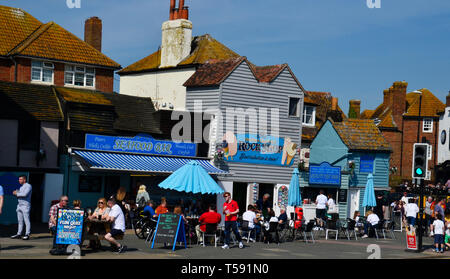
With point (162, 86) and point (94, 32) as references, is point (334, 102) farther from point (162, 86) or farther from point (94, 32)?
point (94, 32)

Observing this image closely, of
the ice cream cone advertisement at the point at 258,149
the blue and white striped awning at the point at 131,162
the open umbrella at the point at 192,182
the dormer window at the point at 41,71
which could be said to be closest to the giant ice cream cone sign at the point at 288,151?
the ice cream cone advertisement at the point at 258,149

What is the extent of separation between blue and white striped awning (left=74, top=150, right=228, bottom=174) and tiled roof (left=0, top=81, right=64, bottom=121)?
8.54ft

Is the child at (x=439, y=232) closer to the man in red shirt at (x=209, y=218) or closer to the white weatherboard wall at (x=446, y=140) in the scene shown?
the man in red shirt at (x=209, y=218)

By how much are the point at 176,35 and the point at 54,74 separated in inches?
311

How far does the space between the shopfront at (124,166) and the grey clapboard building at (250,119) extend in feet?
5.68

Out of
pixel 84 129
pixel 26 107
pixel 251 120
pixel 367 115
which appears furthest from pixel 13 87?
pixel 367 115

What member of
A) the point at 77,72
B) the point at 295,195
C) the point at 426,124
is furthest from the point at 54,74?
the point at 426,124

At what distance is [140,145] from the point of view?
3372 cm

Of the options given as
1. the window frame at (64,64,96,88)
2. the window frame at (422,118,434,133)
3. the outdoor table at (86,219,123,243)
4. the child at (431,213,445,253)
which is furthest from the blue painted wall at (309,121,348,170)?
the window frame at (422,118,434,133)

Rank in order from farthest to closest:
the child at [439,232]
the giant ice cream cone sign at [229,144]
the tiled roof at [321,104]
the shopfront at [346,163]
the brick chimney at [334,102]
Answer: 1. the brick chimney at [334,102]
2. the tiled roof at [321,104]
3. the shopfront at [346,163]
4. the giant ice cream cone sign at [229,144]
5. the child at [439,232]

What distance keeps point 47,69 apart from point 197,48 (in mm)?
9472

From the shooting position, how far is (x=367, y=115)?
78.9 metres

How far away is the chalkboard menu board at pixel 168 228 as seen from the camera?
21969 millimetres

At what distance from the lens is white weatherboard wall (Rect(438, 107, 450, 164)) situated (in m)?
68.0
